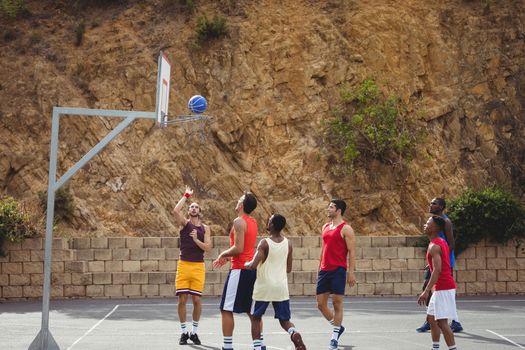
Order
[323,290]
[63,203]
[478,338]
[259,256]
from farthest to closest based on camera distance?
[63,203] < [478,338] < [323,290] < [259,256]

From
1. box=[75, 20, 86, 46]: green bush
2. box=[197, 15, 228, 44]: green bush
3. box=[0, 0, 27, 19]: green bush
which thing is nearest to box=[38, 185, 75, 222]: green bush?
box=[75, 20, 86, 46]: green bush

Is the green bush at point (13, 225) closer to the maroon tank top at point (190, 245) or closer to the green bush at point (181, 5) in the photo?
the maroon tank top at point (190, 245)

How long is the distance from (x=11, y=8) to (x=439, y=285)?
953 inches

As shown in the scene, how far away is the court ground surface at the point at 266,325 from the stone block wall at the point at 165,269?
816 mm

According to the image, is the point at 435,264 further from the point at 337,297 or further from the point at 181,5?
the point at 181,5

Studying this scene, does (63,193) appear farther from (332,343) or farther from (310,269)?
(332,343)

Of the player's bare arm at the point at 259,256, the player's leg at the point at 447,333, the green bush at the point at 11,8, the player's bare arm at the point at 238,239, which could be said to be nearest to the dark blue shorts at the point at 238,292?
the player's bare arm at the point at 238,239

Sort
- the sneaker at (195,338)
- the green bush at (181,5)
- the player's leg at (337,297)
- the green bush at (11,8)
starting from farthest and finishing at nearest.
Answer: the green bush at (11,8), the green bush at (181,5), the sneaker at (195,338), the player's leg at (337,297)

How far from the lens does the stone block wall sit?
18359mm

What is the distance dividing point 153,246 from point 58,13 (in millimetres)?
14405

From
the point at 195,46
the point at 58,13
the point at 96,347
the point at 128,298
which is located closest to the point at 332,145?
the point at 195,46

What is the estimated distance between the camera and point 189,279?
10727 millimetres

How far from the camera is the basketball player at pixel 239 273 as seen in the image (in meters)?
8.98

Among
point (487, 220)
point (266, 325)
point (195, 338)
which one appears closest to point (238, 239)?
point (195, 338)
